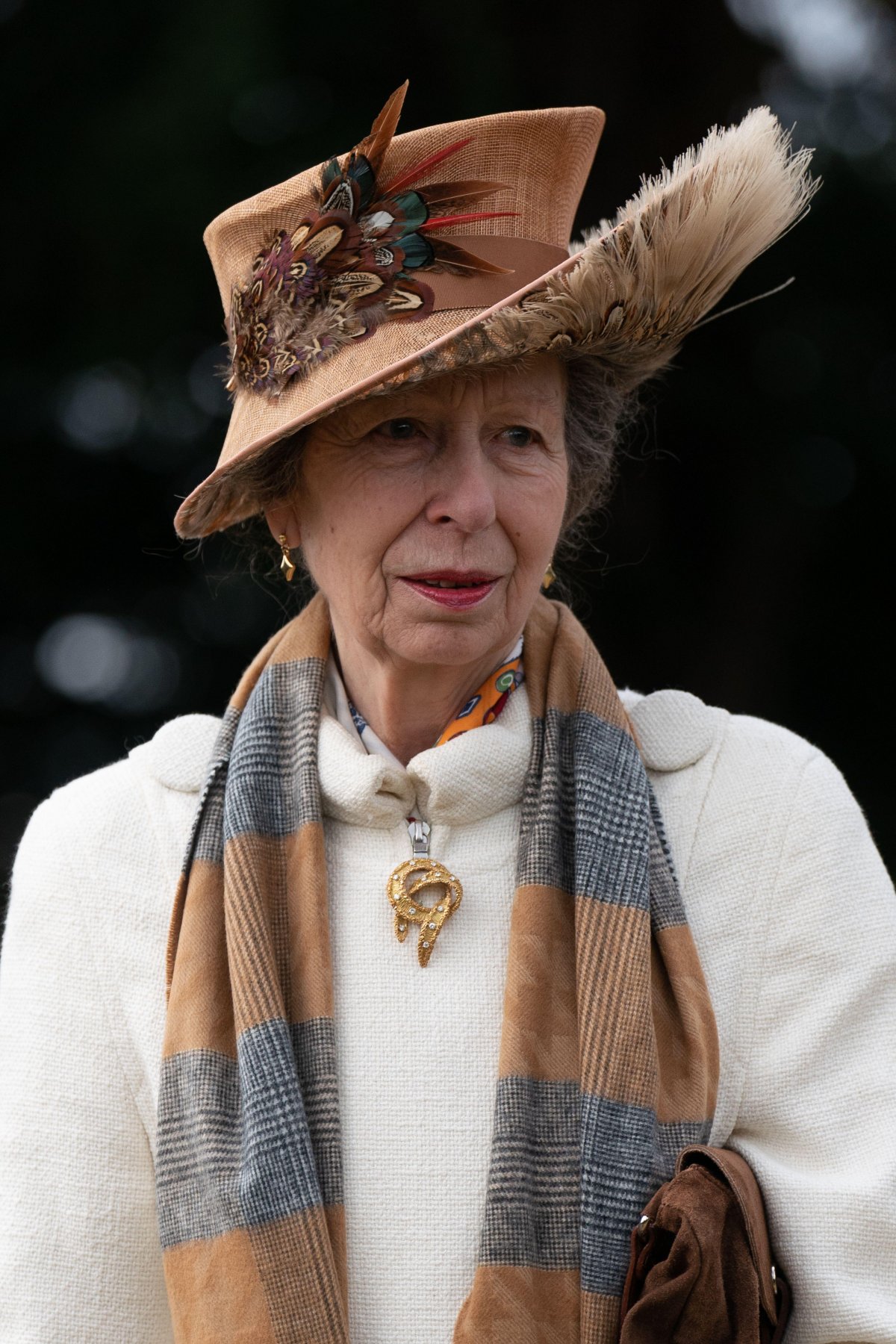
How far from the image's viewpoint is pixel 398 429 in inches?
90.0

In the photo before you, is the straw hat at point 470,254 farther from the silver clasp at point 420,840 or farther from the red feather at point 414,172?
the silver clasp at point 420,840

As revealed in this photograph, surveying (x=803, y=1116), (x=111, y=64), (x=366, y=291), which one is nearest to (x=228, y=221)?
(x=366, y=291)

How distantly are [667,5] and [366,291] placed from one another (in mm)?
3152

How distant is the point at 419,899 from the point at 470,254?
881mm

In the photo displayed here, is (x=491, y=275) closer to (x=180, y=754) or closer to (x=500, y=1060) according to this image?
(x=180, y=754)

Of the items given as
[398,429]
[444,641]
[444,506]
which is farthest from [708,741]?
[398,429]

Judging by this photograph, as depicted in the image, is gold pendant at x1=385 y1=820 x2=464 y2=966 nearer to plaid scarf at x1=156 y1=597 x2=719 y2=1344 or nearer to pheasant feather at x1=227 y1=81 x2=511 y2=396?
plaid scarf at x1=156 y1=597 x2=719 y2=1344

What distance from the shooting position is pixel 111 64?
15.4ft

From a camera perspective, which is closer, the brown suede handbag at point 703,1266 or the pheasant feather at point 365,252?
the brown suede handbag at point 703,1266

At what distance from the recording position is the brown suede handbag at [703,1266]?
6.51 feet

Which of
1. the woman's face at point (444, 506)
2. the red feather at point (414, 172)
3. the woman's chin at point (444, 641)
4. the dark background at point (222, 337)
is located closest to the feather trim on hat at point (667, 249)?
the woman's face at point (444, 506)

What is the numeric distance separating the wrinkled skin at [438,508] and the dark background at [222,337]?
2.45 m

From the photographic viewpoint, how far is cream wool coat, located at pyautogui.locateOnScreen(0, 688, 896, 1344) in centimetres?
213

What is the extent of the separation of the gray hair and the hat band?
0.11 metres
